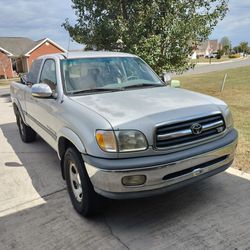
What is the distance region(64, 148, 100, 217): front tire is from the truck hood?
60 centimetres

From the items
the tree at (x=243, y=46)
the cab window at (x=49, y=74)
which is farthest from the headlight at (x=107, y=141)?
the tree at (x=243, y=46)

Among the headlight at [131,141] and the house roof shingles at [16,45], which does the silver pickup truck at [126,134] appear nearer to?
the headlight at [131,141]

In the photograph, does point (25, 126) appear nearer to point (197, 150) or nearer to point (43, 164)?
point (43, 164)

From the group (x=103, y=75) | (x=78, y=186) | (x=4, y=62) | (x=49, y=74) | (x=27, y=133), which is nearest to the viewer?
(x=78, y=186)

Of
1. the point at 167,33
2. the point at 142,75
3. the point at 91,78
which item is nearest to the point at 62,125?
the point at 91,78

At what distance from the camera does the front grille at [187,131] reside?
2.80 meters

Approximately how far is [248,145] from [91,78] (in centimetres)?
316

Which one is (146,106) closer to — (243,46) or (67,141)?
(67,141)

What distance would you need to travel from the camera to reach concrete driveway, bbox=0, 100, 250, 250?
2.88 m

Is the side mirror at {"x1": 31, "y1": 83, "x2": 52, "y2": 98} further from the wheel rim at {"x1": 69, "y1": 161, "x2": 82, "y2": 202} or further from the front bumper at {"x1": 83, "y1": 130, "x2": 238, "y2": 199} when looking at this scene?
the front bumper at {"x1": 83, "y1": 130, "x2": 238, "y2": 199}

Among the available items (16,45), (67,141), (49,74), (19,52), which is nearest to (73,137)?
(67,141)

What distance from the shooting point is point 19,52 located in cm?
4106

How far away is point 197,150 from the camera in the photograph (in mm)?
2967

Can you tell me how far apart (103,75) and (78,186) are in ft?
5.19
